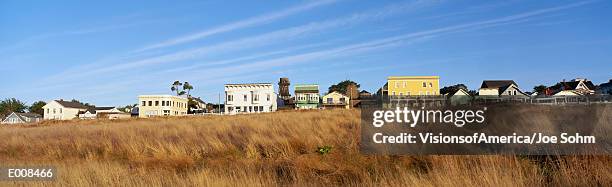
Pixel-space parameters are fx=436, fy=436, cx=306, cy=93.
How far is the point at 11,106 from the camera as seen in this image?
4948 inches

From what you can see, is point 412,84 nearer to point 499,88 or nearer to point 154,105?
point 499,88

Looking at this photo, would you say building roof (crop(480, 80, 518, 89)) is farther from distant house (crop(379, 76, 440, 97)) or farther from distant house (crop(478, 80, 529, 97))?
distant house (crop(379, 76, 440, 97))

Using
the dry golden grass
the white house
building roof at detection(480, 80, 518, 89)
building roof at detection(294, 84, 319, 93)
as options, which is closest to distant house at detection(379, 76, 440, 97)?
building roof at detection(294, 84, 319, 93)

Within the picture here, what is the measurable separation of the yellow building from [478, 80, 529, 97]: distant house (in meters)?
8.50

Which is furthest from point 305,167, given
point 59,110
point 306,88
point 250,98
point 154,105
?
point 59,110

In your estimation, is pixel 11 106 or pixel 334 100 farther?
pixel 11 106

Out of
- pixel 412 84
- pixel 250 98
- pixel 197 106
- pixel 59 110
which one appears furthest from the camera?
pixel 197 106

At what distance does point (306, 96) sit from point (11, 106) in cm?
9592

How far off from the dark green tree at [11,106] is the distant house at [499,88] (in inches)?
4915

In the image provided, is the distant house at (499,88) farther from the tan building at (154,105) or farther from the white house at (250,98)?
the tan building at (154,105)

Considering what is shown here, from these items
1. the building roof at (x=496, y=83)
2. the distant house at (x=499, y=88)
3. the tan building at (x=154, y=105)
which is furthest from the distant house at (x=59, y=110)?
the building roof at (x=496, y=83)

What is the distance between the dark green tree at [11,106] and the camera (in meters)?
125

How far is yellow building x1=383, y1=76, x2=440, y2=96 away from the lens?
76.6 meters

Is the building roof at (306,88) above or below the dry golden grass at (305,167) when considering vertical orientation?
above
